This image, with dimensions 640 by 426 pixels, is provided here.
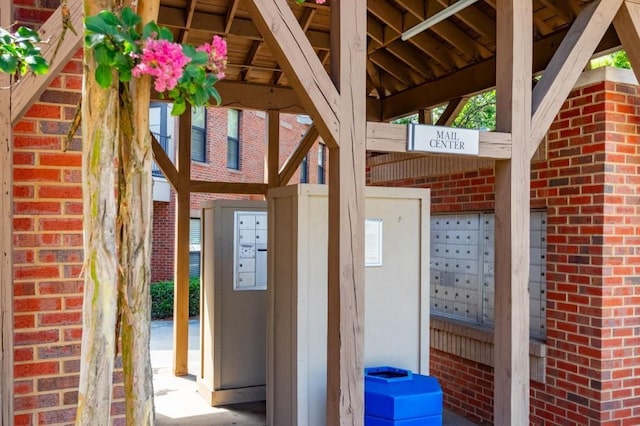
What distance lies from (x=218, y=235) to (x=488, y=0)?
130 inches

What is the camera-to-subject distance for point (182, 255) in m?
6.88

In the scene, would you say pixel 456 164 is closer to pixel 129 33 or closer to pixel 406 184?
pixel 406 184

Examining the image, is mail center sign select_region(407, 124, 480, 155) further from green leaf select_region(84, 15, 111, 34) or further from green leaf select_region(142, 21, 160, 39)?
green leaf select_region(84, 15, 111, 34)

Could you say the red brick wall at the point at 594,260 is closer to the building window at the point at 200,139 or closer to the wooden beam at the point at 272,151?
the wooden beam at the point at 272,151

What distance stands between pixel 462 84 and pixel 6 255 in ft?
15.2

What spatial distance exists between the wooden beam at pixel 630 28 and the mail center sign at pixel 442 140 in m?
1.23

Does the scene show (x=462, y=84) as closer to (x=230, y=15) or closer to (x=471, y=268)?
(x=471, y=268)

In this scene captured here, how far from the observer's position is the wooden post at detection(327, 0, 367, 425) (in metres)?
2.71

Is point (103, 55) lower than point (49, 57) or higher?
lower

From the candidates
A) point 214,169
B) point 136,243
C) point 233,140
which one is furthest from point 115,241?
point 233,140

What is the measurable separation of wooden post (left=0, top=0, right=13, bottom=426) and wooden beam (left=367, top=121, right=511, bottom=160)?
61.9 inches

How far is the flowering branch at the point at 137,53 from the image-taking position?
1475 mm

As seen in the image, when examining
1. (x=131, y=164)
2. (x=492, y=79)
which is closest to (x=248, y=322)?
(x=492, y=79)

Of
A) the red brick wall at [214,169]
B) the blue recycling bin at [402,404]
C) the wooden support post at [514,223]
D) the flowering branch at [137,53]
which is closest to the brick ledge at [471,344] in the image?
the wooden support post at [514,223]
